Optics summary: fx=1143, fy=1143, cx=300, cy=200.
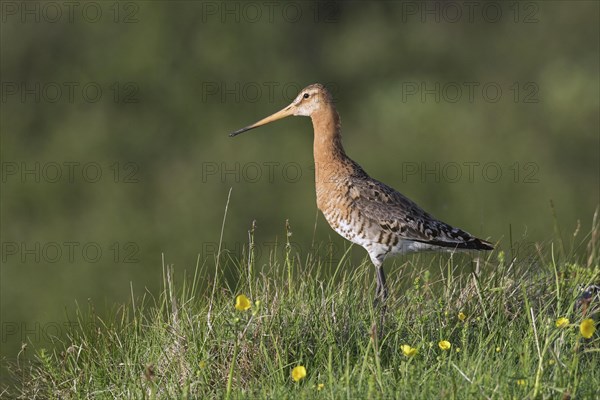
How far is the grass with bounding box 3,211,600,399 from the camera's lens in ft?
16.4

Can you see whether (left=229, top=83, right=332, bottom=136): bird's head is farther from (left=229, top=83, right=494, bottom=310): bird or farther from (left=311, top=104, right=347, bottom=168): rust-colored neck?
(left=229, top=83, right=494, bottom=310): bird

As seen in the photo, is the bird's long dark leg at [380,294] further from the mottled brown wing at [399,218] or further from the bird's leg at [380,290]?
the mottled brown wing at [399,218]

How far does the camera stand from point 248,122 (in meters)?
29.2

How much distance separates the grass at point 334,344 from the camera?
5.00 meters

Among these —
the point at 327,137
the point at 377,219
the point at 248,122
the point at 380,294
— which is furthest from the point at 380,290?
the point at 248,122

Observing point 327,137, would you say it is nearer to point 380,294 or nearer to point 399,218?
point 399,218

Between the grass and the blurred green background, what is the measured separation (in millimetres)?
16904

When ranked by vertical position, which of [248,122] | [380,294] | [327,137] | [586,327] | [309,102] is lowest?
[248,122]

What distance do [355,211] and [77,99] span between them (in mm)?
23469

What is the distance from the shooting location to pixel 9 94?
29484 millimetres

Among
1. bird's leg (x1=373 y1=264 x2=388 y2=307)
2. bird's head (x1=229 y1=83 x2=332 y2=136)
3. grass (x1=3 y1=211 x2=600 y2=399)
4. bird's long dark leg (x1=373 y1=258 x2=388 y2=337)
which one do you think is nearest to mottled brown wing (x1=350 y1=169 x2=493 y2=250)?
bird's long dark leg (x1=373 y1=258 x2=388 y2=337)

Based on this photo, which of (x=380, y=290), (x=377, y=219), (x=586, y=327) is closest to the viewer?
(x=586, y=327)

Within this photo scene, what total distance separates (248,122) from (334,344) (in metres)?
24.1

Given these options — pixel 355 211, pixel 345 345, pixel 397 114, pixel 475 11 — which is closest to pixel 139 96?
pixel 397 114
